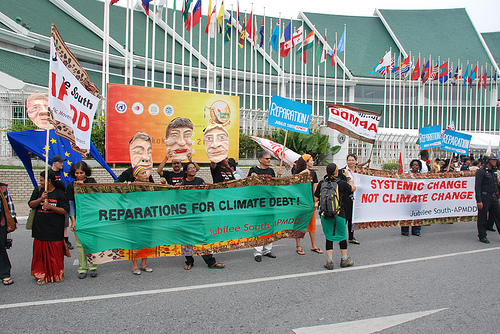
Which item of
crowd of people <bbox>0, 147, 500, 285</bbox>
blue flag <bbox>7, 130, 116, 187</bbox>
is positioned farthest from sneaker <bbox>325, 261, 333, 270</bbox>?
blue flag <bbox>7, 130, 116, 187</bbox>

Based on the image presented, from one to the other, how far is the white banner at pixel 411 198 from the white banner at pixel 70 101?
5.07 meters

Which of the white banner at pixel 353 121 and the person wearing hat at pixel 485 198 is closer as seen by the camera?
the person wearing hat at pixel 485 198

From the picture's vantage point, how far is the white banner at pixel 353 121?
8.04 meters

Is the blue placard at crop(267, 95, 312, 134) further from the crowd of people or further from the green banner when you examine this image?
the green banner

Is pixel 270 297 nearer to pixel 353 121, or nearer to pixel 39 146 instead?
pixel 353 121

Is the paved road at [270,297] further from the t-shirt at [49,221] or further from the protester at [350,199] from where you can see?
the protester at [350,199]

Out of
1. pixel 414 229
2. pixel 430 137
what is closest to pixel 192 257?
pixel 414 229

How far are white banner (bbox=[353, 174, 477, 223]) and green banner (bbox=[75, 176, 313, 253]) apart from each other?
4.67ft

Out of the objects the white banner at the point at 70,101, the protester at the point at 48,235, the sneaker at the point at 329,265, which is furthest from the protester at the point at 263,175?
the protester at the point at 48,235

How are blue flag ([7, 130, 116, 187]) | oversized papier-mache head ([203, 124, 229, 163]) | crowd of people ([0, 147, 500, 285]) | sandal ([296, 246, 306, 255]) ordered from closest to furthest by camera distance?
crowd of people ([0, 147, 500, 285]) < sandal ([296, 246, 306, 255]) < blue flag ([7, 130, 116, 187]) < oversized papier-mache head ([203, 124, 229, 163])

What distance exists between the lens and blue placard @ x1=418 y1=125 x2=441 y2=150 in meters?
10.9

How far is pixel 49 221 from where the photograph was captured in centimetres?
502

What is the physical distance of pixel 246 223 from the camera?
6.05m

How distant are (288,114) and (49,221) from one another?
4.86 meters
